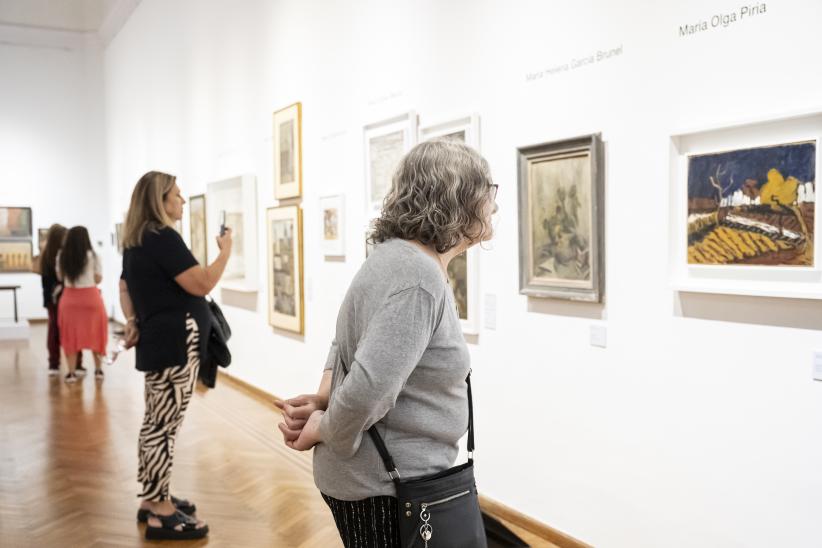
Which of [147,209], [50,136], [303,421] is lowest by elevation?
[303,421]

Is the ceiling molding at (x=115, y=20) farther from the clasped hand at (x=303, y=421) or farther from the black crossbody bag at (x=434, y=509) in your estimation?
the black crossbody bag at (x=434, y=509)

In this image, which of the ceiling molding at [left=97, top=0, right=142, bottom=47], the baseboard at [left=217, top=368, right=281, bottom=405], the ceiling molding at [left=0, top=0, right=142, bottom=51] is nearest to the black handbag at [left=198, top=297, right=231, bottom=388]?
the baseboard at [left=217, top=368, right=281, bottom=405]

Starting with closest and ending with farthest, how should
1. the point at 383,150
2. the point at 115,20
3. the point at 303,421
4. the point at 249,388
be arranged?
1. the point at 303,421
2. the point at 383,150
3. the point at 249,388
4. the point at 115,20

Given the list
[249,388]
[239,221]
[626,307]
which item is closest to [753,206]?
[626,307]

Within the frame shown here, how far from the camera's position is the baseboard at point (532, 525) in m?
4.63

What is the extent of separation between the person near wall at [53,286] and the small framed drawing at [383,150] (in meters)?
6.27

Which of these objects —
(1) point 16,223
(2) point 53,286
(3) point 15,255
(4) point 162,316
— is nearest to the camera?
(4) point 162,316

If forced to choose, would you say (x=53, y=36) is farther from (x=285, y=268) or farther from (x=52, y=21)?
(x=285, y=268)

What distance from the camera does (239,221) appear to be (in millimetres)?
10156

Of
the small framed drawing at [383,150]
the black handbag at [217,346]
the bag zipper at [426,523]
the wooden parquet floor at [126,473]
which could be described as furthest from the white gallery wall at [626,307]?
the bag zipper at [426,523]

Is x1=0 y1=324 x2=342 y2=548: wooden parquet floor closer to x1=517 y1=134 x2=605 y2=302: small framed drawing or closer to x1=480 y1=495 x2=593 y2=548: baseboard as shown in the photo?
x1=480 y1=495 x2=593 y2=548: baseboard

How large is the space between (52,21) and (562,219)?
63.4 feet

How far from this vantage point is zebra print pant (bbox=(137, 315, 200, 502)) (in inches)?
186

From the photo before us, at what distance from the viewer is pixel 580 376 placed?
4527 mm
